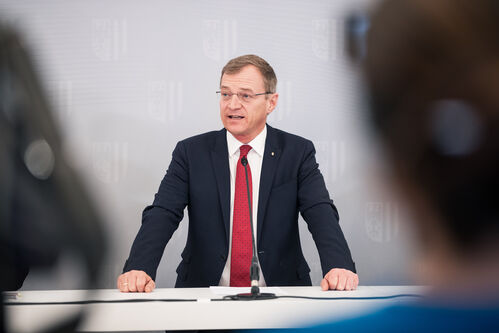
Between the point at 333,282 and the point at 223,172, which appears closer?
the point at 333,282

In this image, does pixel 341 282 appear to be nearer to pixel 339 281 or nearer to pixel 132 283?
pixel 339 281

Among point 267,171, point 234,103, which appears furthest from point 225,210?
point 234,103

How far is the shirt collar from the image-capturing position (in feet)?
7.86

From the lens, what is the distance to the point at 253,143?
243 cm

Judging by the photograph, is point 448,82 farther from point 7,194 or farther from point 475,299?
point 7,194

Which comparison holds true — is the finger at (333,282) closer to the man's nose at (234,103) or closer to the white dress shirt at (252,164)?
the white dress shirt at (252,164)

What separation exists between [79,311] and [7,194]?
68 millimetres

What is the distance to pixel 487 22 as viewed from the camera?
26 cm

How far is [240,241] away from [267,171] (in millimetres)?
311

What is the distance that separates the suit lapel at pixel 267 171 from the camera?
2.22 m

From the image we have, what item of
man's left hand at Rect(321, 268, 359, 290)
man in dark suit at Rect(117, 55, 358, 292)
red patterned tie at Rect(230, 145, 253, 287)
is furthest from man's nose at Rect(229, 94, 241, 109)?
man's left hand at Rect(321, 268, 359, 290)

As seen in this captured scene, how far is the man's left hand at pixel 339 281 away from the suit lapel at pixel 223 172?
546 mm

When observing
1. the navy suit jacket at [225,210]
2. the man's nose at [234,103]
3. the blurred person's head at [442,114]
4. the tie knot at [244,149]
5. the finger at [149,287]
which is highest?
the man's nose at [234,103]

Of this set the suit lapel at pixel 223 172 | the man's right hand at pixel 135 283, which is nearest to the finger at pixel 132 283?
the man's right hand at pixel 135 283
